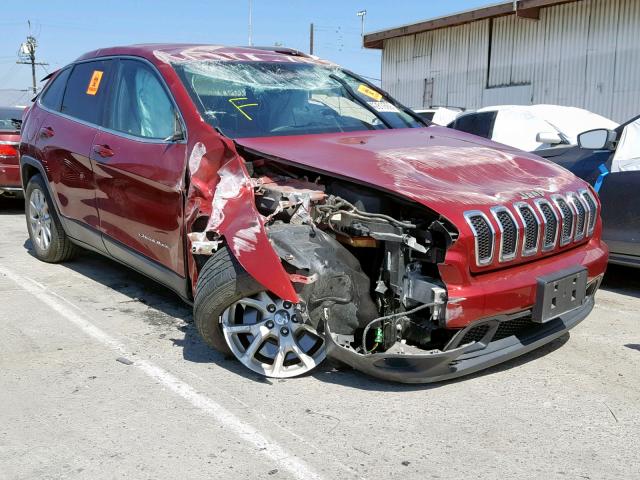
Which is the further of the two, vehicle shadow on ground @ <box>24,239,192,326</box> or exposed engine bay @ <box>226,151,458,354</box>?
vehicle shadow on ground @ <box>24,239,192,326</box>

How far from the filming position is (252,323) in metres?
3.59

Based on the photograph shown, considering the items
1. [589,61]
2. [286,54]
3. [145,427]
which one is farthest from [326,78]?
[589,61]

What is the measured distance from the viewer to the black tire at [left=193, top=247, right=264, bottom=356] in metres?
3.43

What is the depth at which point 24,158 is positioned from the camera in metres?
6.29

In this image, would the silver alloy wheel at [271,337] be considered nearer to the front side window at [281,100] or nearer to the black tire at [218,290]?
the black tire at [218,290]

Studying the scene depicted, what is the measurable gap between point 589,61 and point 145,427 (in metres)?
15.7

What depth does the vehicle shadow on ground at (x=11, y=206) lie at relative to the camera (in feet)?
33.7

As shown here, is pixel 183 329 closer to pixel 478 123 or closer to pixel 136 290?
pixel 136 290

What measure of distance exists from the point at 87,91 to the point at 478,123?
5543mm

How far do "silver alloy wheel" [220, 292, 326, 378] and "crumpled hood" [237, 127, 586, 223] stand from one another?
78 centimetres

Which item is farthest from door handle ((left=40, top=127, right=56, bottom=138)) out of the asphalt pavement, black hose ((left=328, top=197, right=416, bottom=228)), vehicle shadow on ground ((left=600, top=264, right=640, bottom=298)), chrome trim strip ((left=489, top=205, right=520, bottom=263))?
vehicle shadow on ground ((left=600, top=264, right=640, bottom=298))

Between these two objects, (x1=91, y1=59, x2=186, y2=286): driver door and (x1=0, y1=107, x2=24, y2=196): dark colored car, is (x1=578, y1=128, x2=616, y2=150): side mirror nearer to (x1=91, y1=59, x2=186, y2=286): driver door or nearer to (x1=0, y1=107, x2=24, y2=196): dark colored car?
(x1=91, y1=59, x2=186, y2=286): driver door

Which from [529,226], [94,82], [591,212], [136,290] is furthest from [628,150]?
[94,82]

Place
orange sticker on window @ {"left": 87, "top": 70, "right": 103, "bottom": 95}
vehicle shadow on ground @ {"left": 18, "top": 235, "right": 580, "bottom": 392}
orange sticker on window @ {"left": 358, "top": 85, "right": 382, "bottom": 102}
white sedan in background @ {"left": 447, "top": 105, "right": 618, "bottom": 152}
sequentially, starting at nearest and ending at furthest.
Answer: vehicle shadow on ground @ {"left": 18, "top": 235, "right": 580, "bottom": 392} → orange sticker on window @ {"left": 358, "top": 85, "right": 382, "bottom": 102} → orange sticker on window @ {"left": 87, "top": 70, "right": 103, "bottom": 95} → white sedan in background @ {"left": 447, "top": 105, "right": 618, "bottom": 152}
